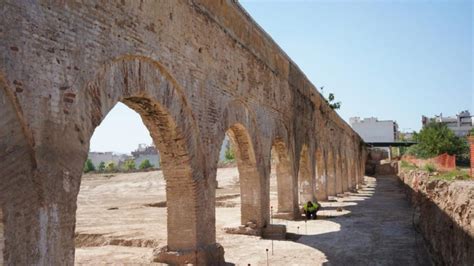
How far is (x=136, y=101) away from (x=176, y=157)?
4.17 feet

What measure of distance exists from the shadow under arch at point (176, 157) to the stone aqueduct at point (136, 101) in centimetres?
2

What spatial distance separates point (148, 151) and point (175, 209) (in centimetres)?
9261

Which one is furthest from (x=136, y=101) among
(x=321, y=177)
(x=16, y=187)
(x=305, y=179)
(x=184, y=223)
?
(x=321, y=177)

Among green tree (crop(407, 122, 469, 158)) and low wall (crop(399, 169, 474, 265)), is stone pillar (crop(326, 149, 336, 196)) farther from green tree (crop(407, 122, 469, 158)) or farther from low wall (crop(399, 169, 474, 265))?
green tree (crop(407, 122, 469, 158))

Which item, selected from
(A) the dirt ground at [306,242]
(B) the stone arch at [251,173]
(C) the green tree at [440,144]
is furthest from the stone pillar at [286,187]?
(C) the green tree at [440,144]

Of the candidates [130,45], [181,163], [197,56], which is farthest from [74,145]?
[197,56]

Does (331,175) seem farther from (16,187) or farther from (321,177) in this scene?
(16,187)

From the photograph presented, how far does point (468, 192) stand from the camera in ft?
18.3

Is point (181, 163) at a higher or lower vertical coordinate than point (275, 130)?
lower

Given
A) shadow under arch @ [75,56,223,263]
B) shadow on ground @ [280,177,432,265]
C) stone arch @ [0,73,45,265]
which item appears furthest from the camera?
shadow on ground @ [280,177,432,265]

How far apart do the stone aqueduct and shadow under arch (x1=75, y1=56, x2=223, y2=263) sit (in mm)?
16

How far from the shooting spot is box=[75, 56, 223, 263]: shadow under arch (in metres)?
5.85

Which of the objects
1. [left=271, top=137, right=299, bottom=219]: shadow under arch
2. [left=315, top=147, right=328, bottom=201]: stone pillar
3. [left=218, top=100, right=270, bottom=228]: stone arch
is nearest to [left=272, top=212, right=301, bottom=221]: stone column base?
[left=271, top=137, right=299, bottom=219]: shadow under arch

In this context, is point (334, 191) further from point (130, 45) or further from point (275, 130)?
point (130, 45)
